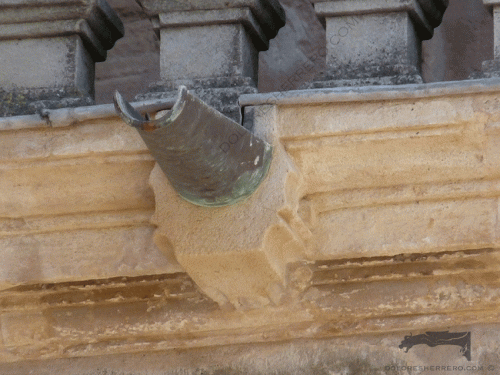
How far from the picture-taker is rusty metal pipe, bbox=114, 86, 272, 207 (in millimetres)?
2016

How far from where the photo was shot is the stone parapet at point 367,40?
95.0 inches

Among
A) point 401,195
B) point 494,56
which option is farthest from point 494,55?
point 401,195

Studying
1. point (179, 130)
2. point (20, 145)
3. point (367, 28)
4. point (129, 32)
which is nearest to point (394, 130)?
point (367, 28)

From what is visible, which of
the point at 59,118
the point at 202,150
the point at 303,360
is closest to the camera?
the point at 202,150

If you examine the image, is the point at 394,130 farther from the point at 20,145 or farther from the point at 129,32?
A: the point at 129,32

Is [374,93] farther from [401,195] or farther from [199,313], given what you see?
[199,313]

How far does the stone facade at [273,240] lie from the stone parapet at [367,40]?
6.0 inches

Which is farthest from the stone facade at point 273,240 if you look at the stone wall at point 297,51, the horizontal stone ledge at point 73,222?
the stone wall at point 297,51

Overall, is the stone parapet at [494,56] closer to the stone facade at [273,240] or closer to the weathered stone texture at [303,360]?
the stone facade at [273,240]

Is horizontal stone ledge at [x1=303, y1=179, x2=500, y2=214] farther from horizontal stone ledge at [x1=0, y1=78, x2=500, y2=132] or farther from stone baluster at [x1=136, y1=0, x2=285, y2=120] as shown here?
stone baluster at [x1=136, y1=0, x2=285, y2=120]

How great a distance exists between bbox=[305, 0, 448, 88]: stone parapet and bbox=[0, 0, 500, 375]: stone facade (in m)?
0.15

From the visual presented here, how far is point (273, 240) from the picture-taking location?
2.32m

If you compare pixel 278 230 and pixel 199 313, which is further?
pixel 199 313

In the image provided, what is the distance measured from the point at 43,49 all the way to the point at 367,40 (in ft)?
2.69
